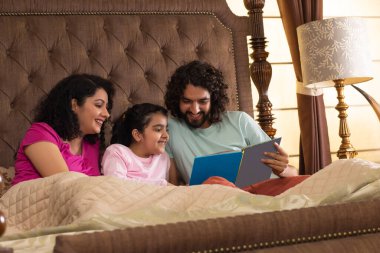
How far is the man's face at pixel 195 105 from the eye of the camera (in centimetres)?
333

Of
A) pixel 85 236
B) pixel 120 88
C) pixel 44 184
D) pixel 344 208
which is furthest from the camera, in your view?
pixel 120 88

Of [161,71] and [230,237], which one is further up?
[161,71]

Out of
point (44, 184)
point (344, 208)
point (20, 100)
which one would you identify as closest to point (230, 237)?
point (344, 208)

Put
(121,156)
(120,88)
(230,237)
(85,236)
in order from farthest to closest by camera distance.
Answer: (120,88) → (121,156) → (230,237) → (85,236)

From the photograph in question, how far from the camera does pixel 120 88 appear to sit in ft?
11.4

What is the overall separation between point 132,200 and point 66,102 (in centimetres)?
112

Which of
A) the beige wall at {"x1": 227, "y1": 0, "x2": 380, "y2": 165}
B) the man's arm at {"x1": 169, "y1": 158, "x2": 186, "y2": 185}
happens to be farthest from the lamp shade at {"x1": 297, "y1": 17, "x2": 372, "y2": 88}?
the man's arm at {"x1": 169, "y1": 158, "x2": 186, "y2": 185}

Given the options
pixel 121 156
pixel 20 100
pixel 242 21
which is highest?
pixel 242 21

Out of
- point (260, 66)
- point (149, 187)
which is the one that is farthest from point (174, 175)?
point (149, 187)

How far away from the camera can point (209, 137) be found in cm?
339

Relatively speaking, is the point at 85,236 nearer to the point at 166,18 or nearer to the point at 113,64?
the point at 113,64

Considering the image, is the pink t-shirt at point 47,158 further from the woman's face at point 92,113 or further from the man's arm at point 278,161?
the man's arm at point 278,161

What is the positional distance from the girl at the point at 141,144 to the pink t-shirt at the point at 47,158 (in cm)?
8

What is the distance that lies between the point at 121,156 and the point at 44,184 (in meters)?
0.73
